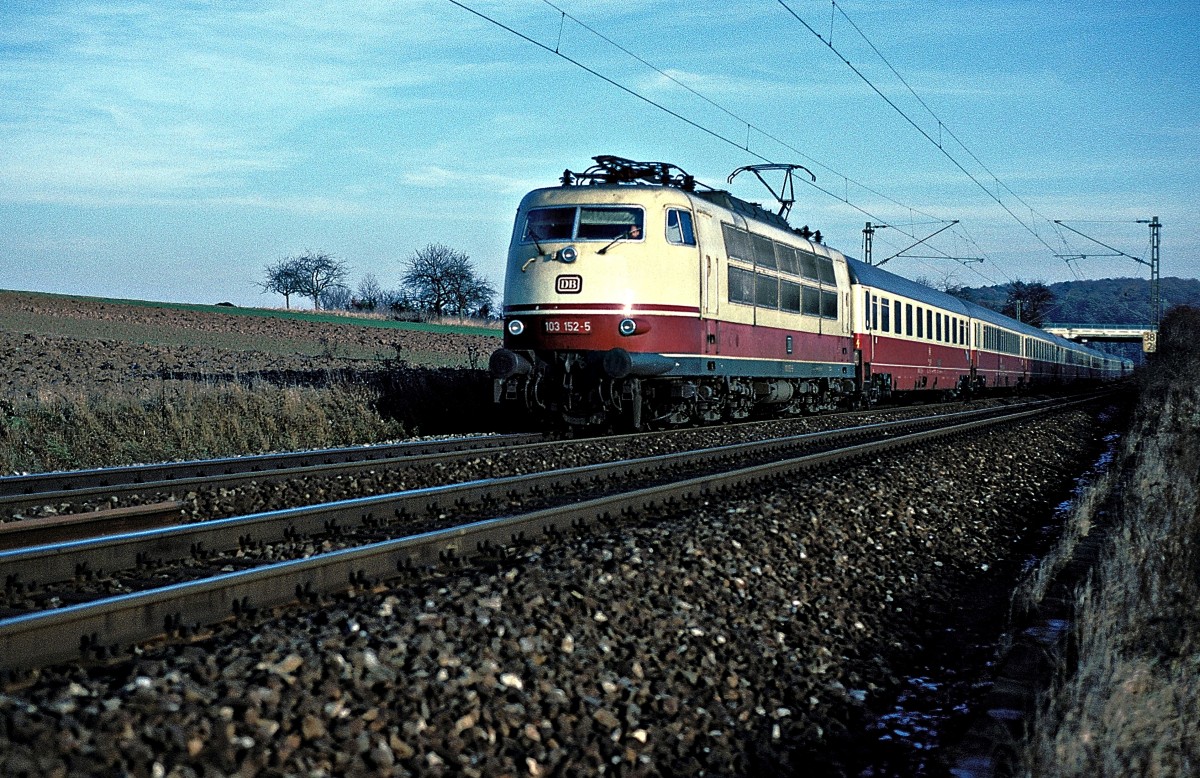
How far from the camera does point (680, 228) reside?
15102 mm

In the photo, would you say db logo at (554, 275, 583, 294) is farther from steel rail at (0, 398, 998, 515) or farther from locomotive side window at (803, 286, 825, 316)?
locomotive side window at (803, 286, 825, 316)


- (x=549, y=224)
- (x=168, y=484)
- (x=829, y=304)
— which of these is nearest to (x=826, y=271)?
(x=829, y=304)

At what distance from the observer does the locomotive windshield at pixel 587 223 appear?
584 inches

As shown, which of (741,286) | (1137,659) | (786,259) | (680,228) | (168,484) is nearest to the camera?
(1137,659)

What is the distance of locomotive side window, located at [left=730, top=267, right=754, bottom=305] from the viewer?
654 inches

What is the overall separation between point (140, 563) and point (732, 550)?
3.62m

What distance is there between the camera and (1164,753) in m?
3.97

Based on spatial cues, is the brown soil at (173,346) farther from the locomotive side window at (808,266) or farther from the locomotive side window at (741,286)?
the locomotive side window at (741,286)

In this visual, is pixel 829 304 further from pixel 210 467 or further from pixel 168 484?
pixel 168 484

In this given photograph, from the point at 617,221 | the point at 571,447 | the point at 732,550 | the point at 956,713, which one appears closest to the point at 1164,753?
the point at 956,713

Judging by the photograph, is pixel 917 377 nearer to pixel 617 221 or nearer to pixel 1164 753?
pixel 617 221

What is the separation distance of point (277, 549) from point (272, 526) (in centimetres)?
36

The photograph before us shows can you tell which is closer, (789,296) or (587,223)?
(587,223)

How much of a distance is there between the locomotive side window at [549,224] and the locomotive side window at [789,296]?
16.8 ft
